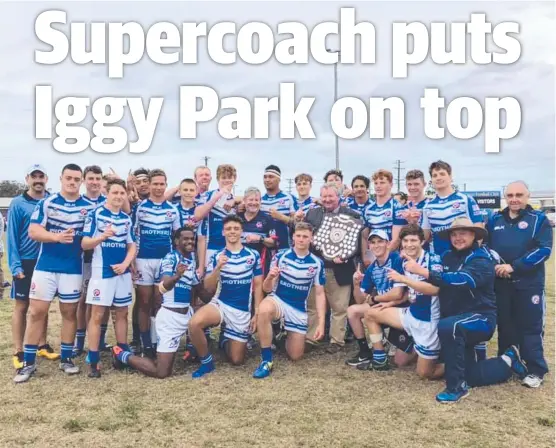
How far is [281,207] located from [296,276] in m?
1.17

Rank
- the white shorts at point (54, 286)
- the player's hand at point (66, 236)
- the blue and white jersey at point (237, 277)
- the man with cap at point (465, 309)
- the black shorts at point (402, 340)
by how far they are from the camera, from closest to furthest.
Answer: the man with cap at point (465, 309) → the player's hand at point (66, 236) → the white shorts at point (54, 286) → the black shorts at point (402, 340) → the blue and white jersey at point (237, 277)

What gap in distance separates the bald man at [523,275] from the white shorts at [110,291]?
388 cm

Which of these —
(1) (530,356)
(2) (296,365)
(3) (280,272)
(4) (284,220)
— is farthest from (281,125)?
(1) (530,356)

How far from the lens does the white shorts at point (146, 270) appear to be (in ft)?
19.7

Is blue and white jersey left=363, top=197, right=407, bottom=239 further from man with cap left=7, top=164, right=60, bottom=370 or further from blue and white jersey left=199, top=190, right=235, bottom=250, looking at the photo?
man with cap left=7, top=164, right=60, bottom=370

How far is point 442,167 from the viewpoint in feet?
18.7

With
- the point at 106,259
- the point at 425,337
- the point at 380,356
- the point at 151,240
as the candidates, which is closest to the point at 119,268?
the point at 106,259

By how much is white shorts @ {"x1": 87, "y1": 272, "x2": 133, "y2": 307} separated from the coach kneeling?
10.4 feet

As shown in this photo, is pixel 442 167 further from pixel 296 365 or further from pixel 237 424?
pixel 237 424

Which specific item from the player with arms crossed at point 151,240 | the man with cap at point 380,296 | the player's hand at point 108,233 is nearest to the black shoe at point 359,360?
the man with cap at point 380,296

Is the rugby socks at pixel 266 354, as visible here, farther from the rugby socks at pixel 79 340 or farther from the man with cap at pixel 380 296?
the rugby socks at pixel 79 340

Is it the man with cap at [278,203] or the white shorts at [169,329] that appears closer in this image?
the white shorts at [169,329]

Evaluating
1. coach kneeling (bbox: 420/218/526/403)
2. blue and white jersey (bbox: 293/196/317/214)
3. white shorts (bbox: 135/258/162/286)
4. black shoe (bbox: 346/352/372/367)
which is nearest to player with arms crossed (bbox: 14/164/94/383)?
white shorts (bbox: 135/258/162/286)

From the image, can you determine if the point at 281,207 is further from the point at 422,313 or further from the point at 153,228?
the point at 422,313
